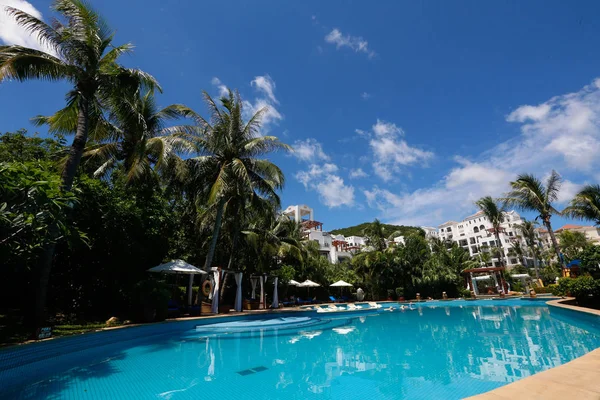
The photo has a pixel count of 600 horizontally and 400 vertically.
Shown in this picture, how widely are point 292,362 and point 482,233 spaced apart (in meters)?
69.4

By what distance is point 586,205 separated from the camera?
1806 centimetres

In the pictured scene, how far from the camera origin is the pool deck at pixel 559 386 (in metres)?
2.96

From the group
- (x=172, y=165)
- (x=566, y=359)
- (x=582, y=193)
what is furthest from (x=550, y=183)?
(x=172, y=165)

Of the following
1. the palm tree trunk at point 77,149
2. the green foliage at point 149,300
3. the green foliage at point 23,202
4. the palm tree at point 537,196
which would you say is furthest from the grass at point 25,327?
the palm tree at point 537,196

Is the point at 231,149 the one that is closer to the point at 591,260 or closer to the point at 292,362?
the point at 292,362

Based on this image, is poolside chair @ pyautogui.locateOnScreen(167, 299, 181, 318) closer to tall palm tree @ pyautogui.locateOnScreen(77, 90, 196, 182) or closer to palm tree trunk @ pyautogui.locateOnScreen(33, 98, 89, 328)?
palm tree trunk @ pyautogui.locateOnScreen(33, 98, 89, 328)

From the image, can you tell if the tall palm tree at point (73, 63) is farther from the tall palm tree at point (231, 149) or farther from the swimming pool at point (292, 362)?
the tall palm tree at point (231, 149)

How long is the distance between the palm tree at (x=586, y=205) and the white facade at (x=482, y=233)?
1579 inches

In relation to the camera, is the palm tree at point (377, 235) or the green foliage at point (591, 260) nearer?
the green foliage at point (591, 260)

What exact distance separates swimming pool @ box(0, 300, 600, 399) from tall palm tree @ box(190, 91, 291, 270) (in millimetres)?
7085

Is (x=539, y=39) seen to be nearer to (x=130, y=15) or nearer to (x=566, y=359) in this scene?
(x=566, y=359)

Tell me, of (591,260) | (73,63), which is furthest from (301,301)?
(73,63)

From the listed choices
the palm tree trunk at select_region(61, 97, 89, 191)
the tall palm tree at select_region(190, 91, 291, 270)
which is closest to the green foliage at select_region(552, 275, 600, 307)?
the tall palm tree at select_region(190, 91, 291, 270)

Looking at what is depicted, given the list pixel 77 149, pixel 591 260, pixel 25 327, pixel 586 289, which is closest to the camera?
pixel 25 327
